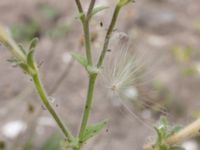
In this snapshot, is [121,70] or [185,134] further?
[121,70]

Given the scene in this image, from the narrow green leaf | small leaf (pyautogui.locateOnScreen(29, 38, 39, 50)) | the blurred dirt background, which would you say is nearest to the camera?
small leaf (pyautogui.locateOnScreen(29, 38, 39, 50))

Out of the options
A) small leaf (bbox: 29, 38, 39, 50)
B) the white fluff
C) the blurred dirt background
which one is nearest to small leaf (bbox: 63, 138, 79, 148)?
small leaf (bbox: 29, 38, 39, 50)

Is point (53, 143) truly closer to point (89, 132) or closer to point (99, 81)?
point (99, 81)

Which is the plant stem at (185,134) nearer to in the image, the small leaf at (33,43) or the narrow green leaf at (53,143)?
the small leaf at (33,43)

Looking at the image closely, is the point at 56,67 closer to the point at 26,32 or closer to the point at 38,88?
the point at 26,32

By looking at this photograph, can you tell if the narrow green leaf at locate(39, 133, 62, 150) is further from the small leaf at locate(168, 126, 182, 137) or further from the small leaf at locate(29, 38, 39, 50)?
the small leaf at locate(29, 38, 39, 50)

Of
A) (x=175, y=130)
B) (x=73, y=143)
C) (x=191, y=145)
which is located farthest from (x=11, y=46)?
(x=191, y=145)

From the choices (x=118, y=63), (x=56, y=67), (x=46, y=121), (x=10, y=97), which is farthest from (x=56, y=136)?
(x=118, y=63)

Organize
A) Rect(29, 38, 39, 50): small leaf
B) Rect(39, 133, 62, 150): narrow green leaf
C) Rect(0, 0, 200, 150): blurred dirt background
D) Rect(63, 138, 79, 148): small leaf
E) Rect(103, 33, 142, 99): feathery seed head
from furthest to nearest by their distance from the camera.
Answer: Rect(0, 0, 200, 150): blurred dirt background, Rect(39, 133, 62, 150): narrow green leaf, Rect(103, 33, 142, 99): feathery seed head, Rect(63, 138, 79, 148): small leaf, Rect(29, 38, 39, 50): small leaf

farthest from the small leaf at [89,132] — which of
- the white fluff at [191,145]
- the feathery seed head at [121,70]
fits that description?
the white fluff at [191,145]
